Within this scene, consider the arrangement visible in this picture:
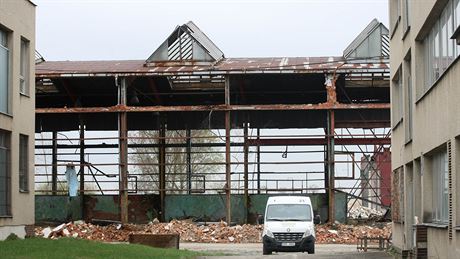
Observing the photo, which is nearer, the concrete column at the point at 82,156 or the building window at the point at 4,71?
the building window at the point at 4,71

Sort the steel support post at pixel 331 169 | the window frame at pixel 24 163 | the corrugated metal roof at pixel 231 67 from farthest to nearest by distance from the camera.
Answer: the corrugated metal roof at pixel 231 67 → the steel support post at pixel 331 169 → the window frame at pixel 24 163

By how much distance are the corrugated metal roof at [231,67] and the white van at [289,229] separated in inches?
514

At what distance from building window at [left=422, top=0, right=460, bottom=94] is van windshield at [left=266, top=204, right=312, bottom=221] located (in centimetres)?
987

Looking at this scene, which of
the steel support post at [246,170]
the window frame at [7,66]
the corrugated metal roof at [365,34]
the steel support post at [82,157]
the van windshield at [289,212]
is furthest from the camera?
the steel support post at [82,157]

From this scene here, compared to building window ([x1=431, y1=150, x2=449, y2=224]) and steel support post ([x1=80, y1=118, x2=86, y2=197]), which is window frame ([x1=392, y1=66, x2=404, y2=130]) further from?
steel support post ([x1=80, y1=118, x2=86, y2=197])

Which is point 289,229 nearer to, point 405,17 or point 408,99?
point 408,99

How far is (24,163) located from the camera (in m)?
29.5

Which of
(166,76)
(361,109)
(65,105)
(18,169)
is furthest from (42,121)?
(18,169)

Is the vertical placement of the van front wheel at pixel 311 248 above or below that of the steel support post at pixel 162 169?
below

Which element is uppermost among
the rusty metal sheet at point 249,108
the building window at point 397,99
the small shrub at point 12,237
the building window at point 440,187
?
the rusty metal sheet at point 249,108

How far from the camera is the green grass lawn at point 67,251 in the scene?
21.0m

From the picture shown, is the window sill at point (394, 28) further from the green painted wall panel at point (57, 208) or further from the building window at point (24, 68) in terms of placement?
the green painted wall panel at point (57, 208)

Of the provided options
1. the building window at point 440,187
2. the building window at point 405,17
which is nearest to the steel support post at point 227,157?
the building window at point 405,17

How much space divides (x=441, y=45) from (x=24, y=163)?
1584 cm
